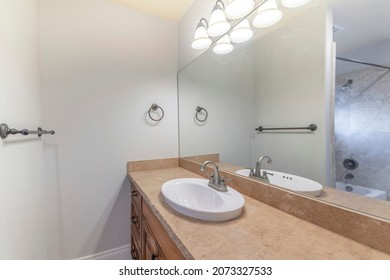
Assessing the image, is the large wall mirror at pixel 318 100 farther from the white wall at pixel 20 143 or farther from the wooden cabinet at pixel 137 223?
the white wall at pixel 20 143

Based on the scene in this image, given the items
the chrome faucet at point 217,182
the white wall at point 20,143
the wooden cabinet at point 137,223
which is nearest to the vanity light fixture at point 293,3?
the chrome faucet at point 217,182

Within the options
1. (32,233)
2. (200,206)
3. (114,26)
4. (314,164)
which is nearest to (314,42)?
(314,164)

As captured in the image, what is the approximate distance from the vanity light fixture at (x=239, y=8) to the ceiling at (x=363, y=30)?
17.6 inches

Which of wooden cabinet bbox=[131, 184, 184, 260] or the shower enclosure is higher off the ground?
the shower enclosure

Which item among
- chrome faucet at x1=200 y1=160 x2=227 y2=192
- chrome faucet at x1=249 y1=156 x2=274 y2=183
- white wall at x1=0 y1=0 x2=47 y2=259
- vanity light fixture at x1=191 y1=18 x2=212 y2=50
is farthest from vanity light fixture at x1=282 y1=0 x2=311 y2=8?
white wall at x1=0 y1=0 x2=47 y2=259

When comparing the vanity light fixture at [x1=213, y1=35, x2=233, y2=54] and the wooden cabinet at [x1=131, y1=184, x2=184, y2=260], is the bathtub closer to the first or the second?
the wooden cabinet at [x1=131, y1=184, x2=184, y2=260]

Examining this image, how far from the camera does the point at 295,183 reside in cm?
85

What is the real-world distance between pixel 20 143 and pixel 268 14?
4.88ft

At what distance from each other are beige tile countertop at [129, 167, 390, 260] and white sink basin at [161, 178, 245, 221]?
1.1 inches

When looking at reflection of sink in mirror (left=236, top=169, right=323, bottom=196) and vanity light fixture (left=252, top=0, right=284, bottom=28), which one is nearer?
reflection of sink in mirror (left=236, top=169, right=323, bottom=196)

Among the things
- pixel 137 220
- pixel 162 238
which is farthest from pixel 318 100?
pixel 137 220

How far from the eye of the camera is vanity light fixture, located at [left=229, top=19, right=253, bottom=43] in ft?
3.63

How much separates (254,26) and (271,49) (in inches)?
7.9

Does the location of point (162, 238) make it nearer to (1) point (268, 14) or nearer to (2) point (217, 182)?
(2) point (217, 182)
